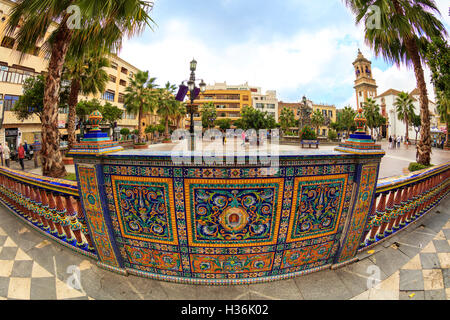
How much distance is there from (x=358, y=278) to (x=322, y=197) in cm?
115

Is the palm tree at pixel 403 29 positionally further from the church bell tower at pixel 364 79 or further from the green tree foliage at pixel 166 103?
the church bell tower at pixel 364 79

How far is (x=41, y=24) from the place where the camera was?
501 centimetres

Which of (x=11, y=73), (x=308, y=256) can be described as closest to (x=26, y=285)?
(x=308, y=256)

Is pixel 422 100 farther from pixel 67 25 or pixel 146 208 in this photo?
pixel 67 25

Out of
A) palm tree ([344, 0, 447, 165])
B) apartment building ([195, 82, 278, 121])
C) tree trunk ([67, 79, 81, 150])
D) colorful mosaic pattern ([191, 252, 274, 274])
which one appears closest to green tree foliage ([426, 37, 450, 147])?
palm tree ([344, 0, 447, 165])

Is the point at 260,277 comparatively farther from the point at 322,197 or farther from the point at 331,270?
the point at 322,197

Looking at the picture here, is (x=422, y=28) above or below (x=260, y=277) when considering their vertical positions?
above

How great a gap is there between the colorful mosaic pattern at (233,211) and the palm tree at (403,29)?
8412mm

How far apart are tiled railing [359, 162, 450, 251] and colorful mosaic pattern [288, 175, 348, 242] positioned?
0.69 meters

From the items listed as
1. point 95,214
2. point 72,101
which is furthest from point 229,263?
point 72,101

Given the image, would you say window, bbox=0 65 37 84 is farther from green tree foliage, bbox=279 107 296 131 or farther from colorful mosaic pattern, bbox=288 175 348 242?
green tree foliage, bbox=279 107 296 131

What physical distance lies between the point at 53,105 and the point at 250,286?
26.6 ft

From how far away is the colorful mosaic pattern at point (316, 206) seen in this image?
2.19 meters

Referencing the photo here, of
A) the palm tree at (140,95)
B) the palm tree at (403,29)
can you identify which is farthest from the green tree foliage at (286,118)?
the palm tree at (403,29)
